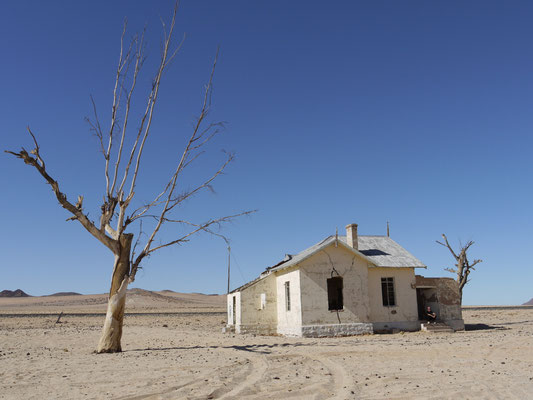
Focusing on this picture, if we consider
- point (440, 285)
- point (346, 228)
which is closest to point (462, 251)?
point (440, 285)

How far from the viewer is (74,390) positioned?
7.92 meters

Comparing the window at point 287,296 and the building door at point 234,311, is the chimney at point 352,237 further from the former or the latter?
the building door at point 234,311

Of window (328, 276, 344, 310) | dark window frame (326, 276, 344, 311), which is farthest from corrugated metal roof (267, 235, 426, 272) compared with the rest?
window (328, 276, 344, 310)

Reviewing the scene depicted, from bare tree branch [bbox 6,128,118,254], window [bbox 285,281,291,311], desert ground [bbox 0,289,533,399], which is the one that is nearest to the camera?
desert ground [bbox 0,289,533,399]

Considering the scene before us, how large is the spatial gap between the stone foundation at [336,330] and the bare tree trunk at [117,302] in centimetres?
950

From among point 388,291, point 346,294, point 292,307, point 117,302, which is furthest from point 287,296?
point 117,302

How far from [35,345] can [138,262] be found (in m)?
6.03

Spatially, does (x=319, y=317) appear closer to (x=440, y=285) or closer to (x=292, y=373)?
(x=440, y=285)

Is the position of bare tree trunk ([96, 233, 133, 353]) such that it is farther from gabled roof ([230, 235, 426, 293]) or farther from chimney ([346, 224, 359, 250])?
chimney ([346, 224, 359, 250])

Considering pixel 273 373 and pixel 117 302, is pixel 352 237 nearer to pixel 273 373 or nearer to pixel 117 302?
pixel 117 302

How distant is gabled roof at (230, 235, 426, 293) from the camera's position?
2203 cm

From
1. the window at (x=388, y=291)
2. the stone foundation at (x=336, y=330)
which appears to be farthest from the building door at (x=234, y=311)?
the window at (x=388, y=291)

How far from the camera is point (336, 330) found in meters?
21.2

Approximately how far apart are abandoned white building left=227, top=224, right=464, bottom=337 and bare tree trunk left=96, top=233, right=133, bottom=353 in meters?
8.97
